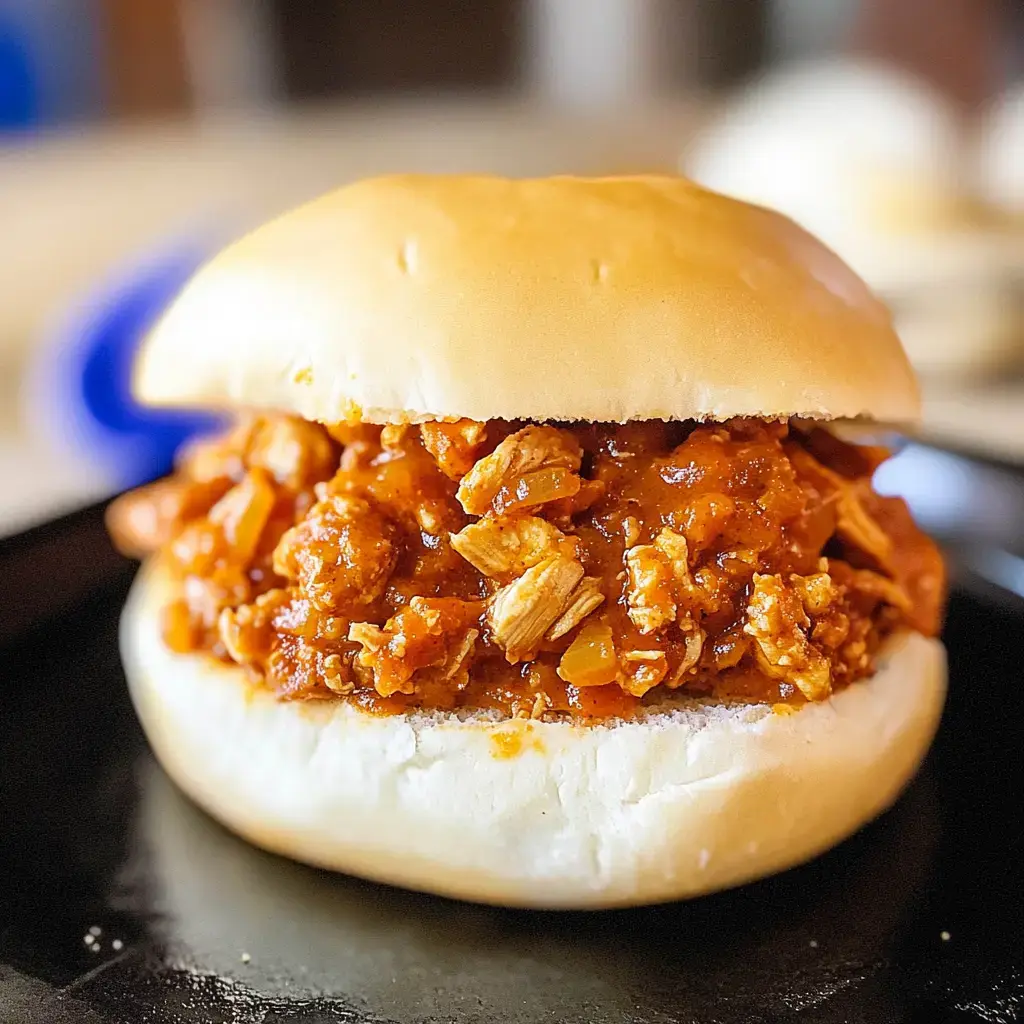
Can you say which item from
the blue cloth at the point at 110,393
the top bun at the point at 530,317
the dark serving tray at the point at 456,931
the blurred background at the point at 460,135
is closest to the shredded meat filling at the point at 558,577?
Result: the top bun at the point at 530,317

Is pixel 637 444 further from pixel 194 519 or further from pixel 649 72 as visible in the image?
pixel 649 72

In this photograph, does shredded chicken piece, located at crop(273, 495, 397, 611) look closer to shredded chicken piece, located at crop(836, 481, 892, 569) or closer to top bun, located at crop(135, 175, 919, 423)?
top bun, located at crop(135, 175, 919, 423)

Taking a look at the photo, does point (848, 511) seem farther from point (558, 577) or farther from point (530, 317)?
point (530, 317)

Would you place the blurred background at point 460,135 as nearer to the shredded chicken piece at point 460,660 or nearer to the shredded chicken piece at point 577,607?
the shredded chicken piece at point 460,660

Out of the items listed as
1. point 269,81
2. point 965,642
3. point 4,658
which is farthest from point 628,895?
point 269,81

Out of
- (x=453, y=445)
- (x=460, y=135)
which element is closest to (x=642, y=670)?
(x=453, y=445)

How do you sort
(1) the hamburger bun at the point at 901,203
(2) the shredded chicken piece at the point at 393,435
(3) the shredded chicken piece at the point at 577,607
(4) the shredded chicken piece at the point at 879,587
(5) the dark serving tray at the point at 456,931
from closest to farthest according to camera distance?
(5) the dark serving tray at the point at 456,931 < (3) the shredded chicken piece at the point at 577,607 < (2) the shredded chicken piece at the point at 393,435 < (4) the shredded chicken piece at the point at 879,587 < (1) the hamburger bun at the point at 901,203

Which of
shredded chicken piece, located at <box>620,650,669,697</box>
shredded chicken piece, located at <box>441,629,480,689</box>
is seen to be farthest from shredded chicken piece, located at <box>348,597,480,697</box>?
shredded chicken piece, located at <box>620,650,669,697</box>
